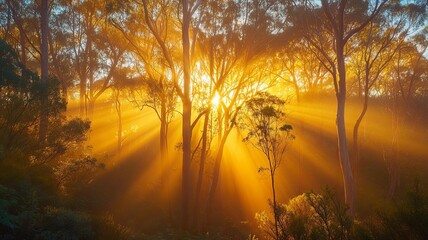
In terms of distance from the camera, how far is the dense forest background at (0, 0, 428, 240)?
8.51 metres

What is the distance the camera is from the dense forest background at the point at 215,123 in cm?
851

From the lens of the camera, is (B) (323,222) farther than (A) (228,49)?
No

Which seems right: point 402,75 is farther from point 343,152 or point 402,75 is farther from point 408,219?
point 408,219

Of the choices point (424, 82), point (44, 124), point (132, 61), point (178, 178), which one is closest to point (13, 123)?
point (44, 124)

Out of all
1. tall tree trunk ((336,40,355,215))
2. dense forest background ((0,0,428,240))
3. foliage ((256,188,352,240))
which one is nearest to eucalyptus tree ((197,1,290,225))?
dense forest background ((0,0,428,240))

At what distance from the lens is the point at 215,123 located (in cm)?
2089

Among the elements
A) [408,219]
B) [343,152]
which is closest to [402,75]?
[343,152]

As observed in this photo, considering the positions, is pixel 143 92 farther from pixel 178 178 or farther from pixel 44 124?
pixel 44 124

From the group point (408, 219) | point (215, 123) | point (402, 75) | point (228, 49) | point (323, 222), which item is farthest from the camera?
point (402, 75)

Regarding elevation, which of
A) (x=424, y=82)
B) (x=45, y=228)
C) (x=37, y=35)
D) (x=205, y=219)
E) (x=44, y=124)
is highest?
(x=37, y=35)

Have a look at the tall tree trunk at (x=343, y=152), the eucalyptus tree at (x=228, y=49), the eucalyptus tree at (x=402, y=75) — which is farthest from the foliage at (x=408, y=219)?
the eucalyptus tree at (x=402, y=75)

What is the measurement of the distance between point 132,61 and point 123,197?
910cm

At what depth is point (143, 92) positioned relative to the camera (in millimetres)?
22281

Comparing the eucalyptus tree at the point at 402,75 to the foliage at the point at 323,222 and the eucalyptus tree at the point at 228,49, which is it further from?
the foliage at the point at 323,222
